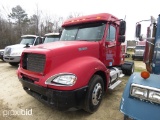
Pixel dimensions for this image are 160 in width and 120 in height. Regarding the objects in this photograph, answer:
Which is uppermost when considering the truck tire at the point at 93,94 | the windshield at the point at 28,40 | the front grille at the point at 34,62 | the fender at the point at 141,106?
the windshield at the point at 28,40

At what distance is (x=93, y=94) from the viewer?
3.61 m

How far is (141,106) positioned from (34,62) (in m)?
2.45

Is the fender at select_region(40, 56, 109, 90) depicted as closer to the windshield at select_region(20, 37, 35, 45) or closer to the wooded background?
the windshield at select_region(20, 37, 35, 45)

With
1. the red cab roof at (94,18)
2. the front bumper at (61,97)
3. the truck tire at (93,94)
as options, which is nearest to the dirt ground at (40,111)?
the truck tire at (93,94)

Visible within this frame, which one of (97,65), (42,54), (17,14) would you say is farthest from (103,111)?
(17,14)

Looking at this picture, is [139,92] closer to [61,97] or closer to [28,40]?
[61,97]

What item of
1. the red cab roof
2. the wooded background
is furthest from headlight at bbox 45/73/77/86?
the wooded background

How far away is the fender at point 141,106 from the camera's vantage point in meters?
2.06

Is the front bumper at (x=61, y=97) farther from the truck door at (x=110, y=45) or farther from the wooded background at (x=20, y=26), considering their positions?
the wooded background at (x=20, y=26)

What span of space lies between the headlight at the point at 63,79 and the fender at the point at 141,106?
1076mm

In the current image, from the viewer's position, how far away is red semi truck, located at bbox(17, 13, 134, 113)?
9.82 ft

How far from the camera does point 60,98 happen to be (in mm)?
2945

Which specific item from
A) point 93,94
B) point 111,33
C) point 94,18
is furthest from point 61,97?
point 111,33

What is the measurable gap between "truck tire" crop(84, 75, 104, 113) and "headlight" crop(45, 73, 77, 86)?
58cm
